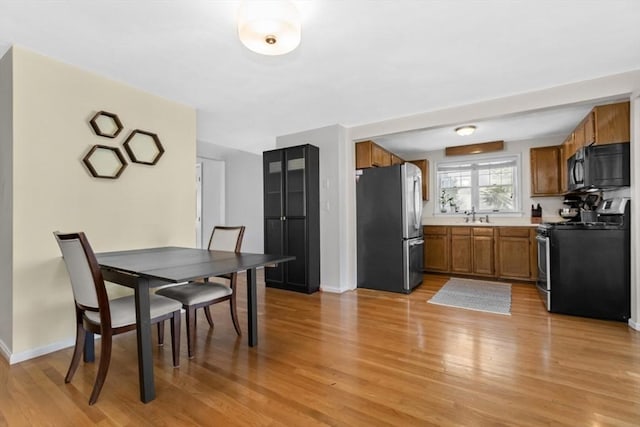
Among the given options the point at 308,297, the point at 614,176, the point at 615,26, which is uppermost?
the point at 615,26

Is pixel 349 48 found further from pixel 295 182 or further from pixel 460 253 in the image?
pixel 460 253

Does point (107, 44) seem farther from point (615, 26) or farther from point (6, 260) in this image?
point (615, 26)

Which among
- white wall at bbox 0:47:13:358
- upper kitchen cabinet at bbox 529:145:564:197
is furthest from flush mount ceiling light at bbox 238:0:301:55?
upper kitchen cabinet at bbox 529:145:564:197

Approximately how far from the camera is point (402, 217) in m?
4.11

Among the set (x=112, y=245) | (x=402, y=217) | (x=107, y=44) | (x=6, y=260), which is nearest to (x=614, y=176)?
(x=402, y=217)

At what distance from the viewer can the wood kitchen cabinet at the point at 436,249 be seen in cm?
514

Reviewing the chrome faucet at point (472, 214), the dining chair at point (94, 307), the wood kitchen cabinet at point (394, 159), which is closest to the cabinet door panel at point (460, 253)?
the chrome faucet at point (472, 214)

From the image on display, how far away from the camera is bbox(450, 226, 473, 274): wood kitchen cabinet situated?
195 inches

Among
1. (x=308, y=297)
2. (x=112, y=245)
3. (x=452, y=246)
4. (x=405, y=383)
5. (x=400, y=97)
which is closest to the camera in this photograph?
(x=405, y=383)

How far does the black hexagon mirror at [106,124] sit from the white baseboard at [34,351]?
5.69 feet

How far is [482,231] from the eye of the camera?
4852 mm

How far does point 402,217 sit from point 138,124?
320cm

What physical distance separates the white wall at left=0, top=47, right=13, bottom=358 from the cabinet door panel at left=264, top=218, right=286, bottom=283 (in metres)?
2.67

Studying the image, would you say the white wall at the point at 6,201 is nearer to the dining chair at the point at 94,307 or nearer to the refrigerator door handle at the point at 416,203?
the dining chair at the point at 94,307
